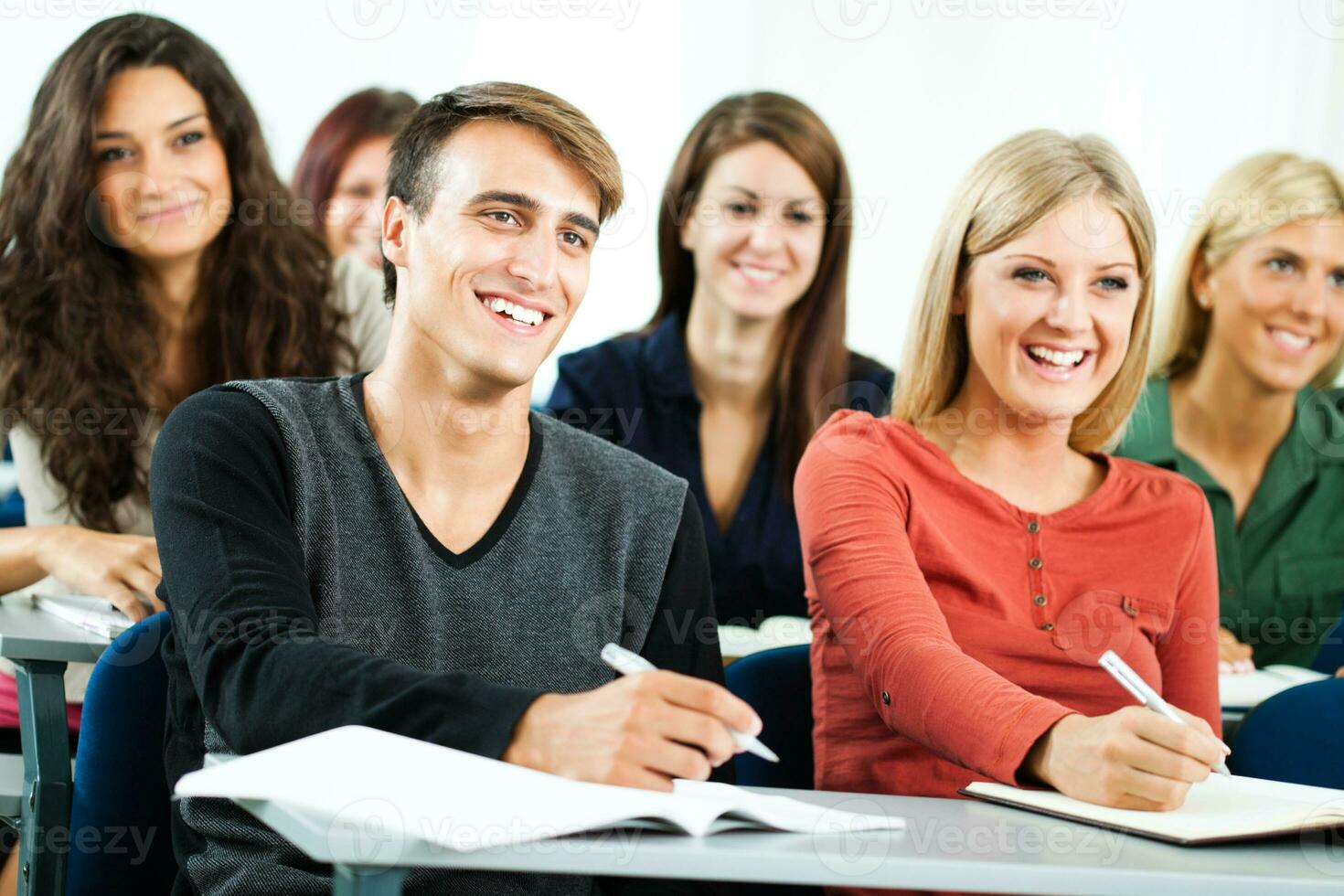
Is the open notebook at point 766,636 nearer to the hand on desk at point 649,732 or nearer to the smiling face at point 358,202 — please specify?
the hand on desk at point 649,732

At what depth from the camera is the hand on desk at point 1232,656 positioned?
230cm

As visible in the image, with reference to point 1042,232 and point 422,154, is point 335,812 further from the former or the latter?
point 1042,232

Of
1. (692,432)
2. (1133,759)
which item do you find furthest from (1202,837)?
(692,432)

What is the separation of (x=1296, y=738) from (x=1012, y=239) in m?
0.69

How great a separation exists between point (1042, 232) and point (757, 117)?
1321 mm

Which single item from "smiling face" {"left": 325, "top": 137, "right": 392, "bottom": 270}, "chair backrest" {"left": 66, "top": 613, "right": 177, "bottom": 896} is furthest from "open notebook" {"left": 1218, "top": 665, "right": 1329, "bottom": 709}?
"smiling face" {"left": 325, "top": 137, "right": 392, "bottom": 270}

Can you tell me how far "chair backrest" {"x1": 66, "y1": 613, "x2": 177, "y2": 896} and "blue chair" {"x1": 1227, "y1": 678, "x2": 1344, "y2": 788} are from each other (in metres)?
1.27

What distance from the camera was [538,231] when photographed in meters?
1.51

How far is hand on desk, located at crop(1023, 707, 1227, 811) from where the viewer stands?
1062mm

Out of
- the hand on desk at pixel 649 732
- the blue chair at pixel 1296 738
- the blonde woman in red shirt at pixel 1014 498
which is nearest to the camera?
the hand on desk at pixel 649 732

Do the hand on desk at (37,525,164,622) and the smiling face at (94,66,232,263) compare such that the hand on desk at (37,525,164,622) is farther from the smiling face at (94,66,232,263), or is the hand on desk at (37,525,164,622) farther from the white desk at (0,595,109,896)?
the smiling face at (94,66,232,263)

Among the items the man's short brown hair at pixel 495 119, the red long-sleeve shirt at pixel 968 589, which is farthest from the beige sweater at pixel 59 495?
the red long-sleeve shirt at pixel 968 589

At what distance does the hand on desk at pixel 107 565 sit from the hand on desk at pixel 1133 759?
1.16 m

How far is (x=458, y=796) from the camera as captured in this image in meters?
0.84
